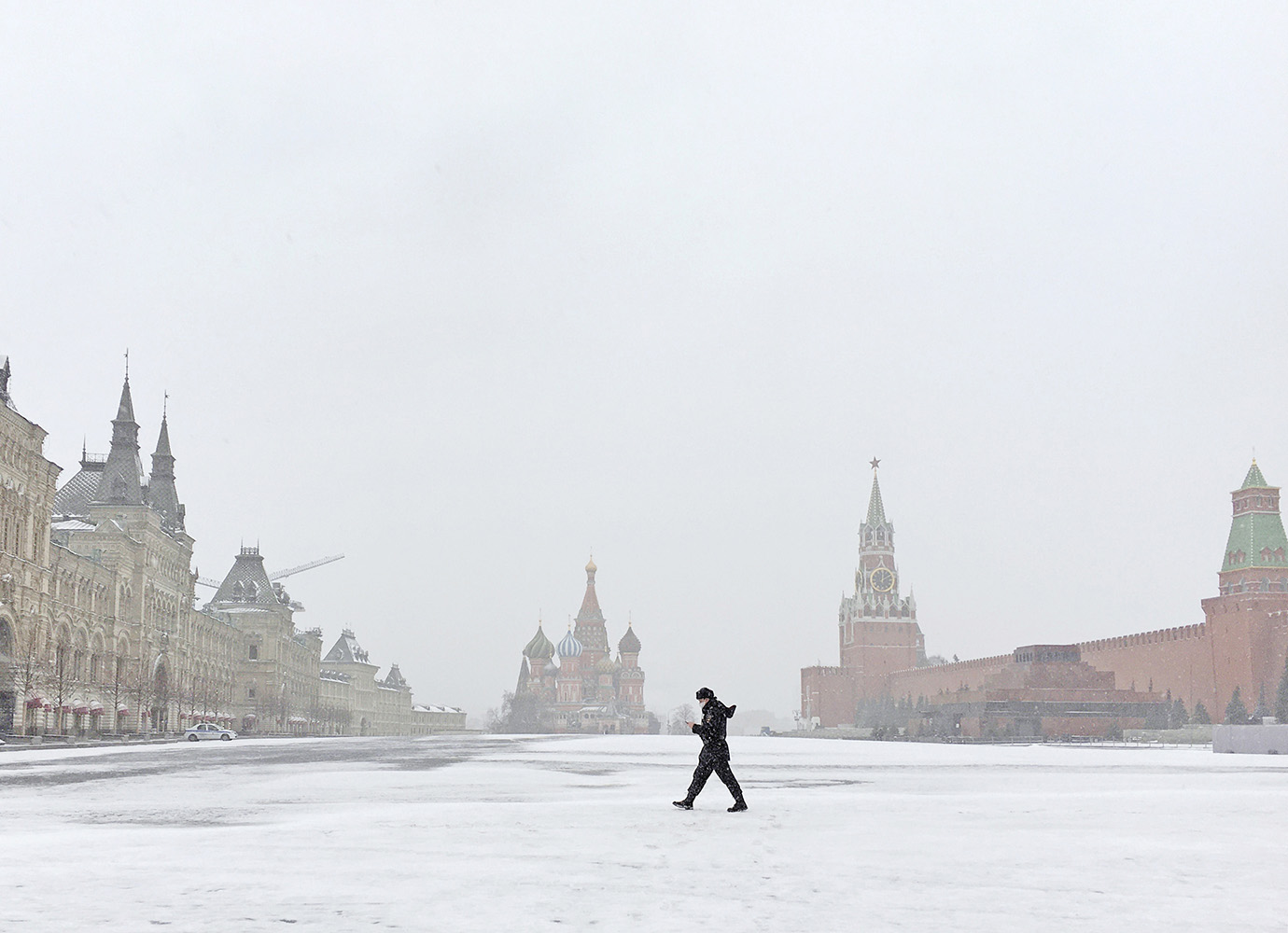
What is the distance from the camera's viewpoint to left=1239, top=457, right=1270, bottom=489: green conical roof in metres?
97.9

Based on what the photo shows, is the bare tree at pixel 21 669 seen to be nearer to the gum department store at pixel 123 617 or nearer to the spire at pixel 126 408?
the gum department store at pixel 123 617

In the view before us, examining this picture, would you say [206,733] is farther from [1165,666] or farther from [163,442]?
[1165,666]

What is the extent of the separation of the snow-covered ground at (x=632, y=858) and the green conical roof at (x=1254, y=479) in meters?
88.3

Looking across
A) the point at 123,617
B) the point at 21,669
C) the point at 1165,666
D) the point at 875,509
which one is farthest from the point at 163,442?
the point at 875,509

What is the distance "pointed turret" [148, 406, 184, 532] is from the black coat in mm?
82310

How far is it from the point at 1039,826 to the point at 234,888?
8091mm

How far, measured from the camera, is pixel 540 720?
196 meters

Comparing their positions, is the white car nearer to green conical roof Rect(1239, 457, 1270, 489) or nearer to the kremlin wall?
the kremlin wall

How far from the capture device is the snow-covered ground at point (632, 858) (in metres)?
7.16

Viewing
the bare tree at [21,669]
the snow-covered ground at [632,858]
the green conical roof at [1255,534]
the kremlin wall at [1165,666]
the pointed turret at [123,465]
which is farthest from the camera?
the green conical roof at [1255,534]

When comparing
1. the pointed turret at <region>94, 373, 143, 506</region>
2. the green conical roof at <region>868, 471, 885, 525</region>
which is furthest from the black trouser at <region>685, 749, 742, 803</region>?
the green conical roof at <region>868, 471, 885, 525</region>

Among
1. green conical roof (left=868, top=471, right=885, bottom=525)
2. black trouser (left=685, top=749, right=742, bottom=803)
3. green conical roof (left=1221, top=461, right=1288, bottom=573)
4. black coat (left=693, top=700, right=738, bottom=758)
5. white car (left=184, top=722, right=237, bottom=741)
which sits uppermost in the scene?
green conical roof (left=868, top=471, right=885, bottom=525)

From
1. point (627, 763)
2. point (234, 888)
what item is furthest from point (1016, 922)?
point (627, 763)

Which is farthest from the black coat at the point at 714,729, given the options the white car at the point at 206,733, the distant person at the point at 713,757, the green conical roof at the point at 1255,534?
the green conical roof at the point at 1255,534
